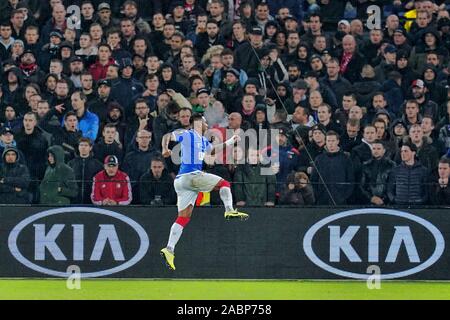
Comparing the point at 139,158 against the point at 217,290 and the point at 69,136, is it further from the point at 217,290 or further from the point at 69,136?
the point at 217,290

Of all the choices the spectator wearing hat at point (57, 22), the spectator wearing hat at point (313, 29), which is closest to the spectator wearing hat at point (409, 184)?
the spectator wearing hat at point (313, 29)

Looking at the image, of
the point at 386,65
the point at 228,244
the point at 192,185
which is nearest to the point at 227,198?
the point at 192,185

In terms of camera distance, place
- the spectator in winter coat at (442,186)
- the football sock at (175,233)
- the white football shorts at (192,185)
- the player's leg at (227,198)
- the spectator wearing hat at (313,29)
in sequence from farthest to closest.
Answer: the spectator wearing hat at (313,29), the spectator in winter coat at (442,186), the football sock at (175,233), the white football shorts at (192,185), the player's leg at (227,198)

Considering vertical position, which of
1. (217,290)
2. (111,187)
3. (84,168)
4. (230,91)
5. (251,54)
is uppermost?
(251,54)

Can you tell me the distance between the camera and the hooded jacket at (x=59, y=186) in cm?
1759

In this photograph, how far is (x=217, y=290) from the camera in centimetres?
1672

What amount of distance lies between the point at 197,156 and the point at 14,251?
130 inches

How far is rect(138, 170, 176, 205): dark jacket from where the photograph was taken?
17.7 meters

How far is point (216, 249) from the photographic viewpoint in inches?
696

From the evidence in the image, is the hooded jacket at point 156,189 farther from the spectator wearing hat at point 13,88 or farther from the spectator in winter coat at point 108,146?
the spectator wearing hat at point 13,88

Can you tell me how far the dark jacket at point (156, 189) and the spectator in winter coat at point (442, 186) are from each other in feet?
12.3

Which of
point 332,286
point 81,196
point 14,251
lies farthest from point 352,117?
point 14,251

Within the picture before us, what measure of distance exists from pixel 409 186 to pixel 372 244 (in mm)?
1000

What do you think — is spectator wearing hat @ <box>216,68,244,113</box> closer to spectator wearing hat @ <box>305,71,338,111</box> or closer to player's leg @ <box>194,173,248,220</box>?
spectator wearing hat @ <box>305,71,338,111</box>
